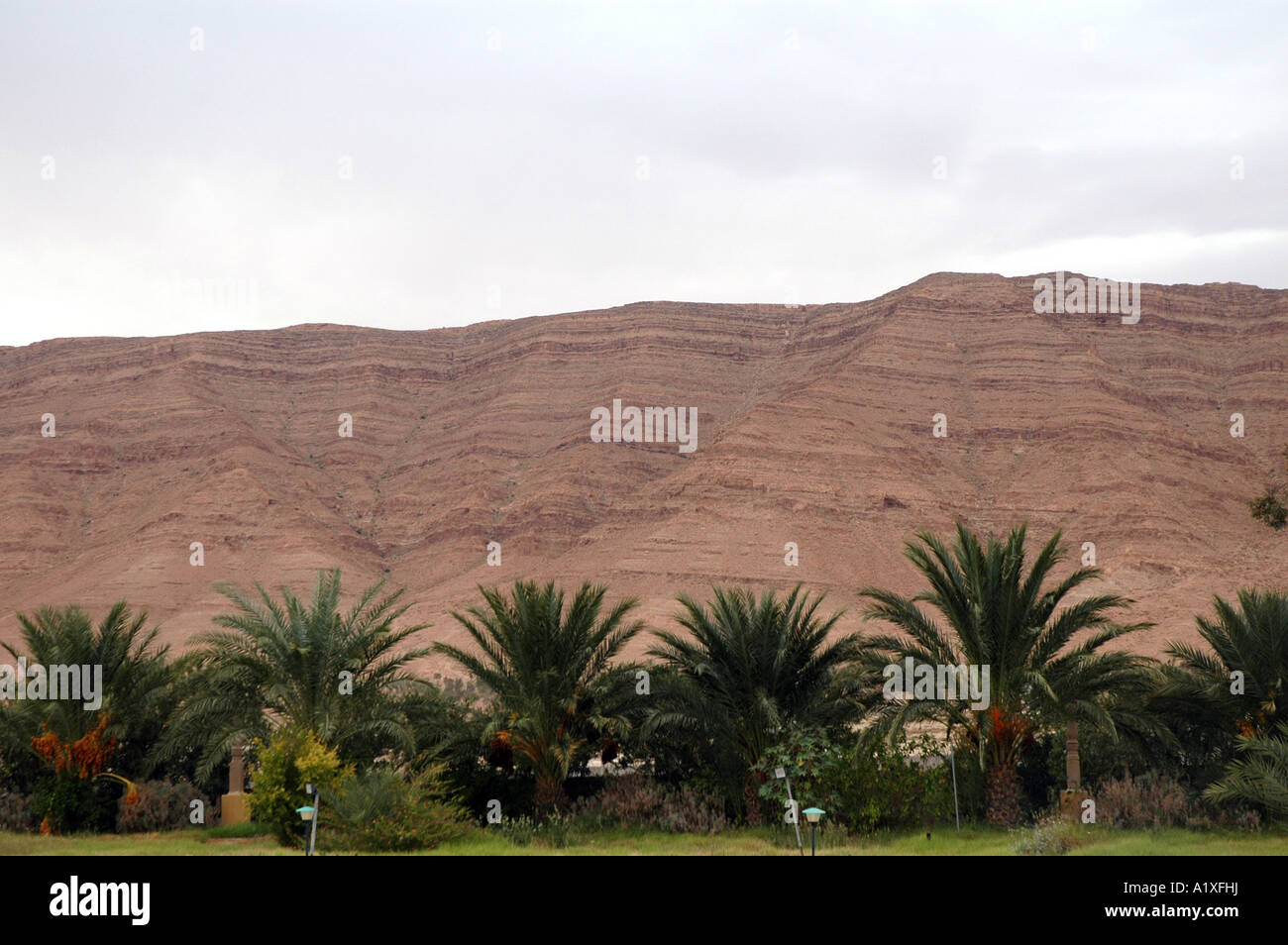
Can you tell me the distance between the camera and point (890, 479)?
75.2 m

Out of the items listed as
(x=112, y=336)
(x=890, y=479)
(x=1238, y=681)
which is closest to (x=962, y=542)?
(x=1238, y=681)

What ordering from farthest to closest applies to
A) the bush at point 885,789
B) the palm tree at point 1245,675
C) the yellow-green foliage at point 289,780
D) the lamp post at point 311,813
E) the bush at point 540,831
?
the bush at point 885,789
the palm tree at point 1245,675
the bush at point 540,831
the yellow-green foliage at point 289,780
the lamp post at point 311,813

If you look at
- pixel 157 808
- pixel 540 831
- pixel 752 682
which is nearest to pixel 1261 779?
pixel 752 682

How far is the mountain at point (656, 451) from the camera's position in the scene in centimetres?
6919

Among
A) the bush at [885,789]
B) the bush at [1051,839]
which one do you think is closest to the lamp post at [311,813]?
the bush at [885,789]

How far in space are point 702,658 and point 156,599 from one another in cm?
5460

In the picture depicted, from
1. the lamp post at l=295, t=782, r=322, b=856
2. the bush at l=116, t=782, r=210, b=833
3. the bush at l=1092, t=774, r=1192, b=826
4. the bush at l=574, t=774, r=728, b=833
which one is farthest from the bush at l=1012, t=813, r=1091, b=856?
the bush at l=116, t=782, r=210, b=833

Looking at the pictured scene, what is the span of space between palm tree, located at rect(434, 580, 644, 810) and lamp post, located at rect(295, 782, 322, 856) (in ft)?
10.1

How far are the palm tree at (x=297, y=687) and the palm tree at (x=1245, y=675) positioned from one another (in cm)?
1260

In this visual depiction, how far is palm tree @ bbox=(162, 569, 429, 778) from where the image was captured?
19266mm

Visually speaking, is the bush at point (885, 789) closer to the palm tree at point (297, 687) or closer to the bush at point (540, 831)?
the bush at point (540, 831)

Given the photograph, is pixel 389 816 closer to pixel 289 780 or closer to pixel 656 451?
pixel 289 780

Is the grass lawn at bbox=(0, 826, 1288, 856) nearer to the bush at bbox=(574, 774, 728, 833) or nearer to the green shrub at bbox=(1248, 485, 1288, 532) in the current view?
the bush at bbox=(574, 774, 728, 833)
